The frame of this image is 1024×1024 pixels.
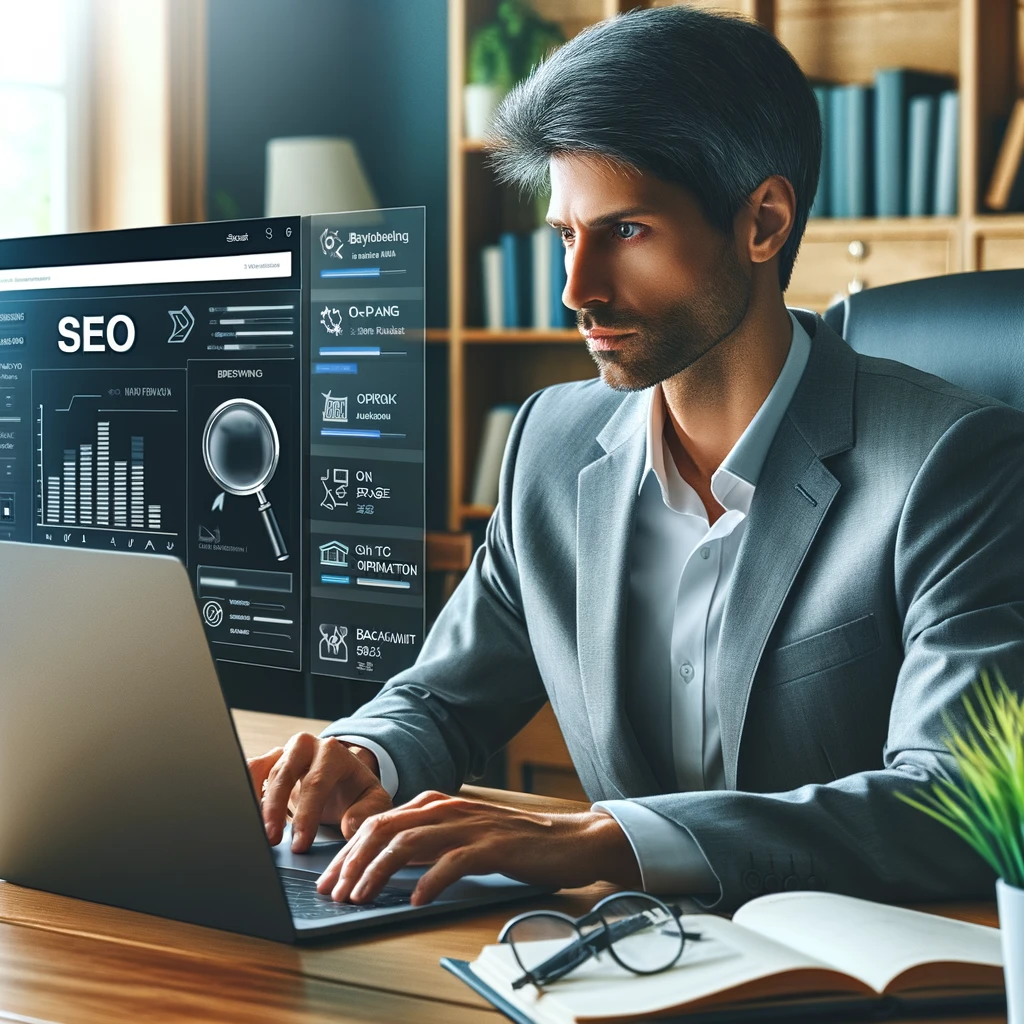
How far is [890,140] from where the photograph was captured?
2799mm

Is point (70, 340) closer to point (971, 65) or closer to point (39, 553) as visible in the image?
point (39, 553)

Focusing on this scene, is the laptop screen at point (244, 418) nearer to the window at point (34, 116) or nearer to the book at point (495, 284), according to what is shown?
the book at point (495, 284)

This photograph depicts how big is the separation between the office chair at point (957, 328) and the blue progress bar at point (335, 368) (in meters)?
0.68

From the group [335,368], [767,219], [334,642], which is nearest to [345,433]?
[335,368]

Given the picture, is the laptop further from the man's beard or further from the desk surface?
the man's beard

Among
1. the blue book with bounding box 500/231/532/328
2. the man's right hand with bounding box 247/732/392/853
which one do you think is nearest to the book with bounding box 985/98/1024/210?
the blue book with bounding box 500/231/532/328

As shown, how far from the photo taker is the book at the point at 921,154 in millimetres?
2768

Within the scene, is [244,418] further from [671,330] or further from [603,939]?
[603,939]

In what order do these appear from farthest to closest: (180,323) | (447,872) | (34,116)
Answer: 1. (34,116)
2. (180,323)
3. (447,872)

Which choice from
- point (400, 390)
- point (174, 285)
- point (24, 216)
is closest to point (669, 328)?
point (400, 390)

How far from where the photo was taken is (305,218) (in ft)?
3.52

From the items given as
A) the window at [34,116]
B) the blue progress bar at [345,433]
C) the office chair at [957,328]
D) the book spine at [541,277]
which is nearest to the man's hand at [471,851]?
the blue progress bar at [345,433]

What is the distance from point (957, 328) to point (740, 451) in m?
0.34

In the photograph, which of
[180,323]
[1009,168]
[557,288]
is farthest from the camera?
[557,288]
